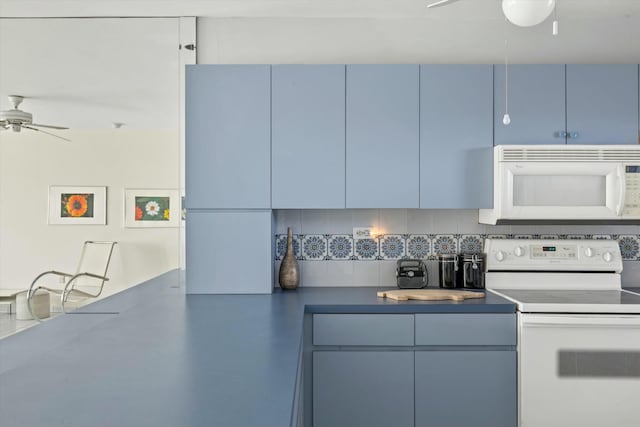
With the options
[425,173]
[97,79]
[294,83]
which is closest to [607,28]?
[425,173]

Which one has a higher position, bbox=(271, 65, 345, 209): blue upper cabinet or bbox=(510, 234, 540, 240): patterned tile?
bbox=(271, 65, 345, 209): blue upper cabinet

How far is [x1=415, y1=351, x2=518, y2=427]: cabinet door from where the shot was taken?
2453 millimetres

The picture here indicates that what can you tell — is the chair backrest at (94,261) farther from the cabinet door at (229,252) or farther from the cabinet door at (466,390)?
the cabinet door at (466,390)

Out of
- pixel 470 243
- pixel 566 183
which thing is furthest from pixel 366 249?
pixel 566 183

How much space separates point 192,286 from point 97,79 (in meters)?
1.36

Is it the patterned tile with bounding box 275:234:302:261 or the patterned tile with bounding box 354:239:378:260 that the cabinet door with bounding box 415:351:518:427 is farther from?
the patterned tile with bounding box 275:234:302:261

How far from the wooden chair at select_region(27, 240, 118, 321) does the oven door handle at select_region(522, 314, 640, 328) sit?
7.04ft

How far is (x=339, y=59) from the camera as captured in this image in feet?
9.98

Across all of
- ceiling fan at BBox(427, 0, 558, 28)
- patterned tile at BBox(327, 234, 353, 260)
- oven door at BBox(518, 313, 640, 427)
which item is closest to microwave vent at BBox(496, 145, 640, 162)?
oven door at BBox(518, 313, 640, 427)

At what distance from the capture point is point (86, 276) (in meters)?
2.73

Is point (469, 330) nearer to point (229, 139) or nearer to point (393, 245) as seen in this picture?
point (393, 245)

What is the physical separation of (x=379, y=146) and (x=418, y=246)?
27.3 inches

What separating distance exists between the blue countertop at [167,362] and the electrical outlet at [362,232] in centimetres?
62

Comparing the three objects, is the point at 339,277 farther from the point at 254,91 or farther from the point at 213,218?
the point at 254,91
